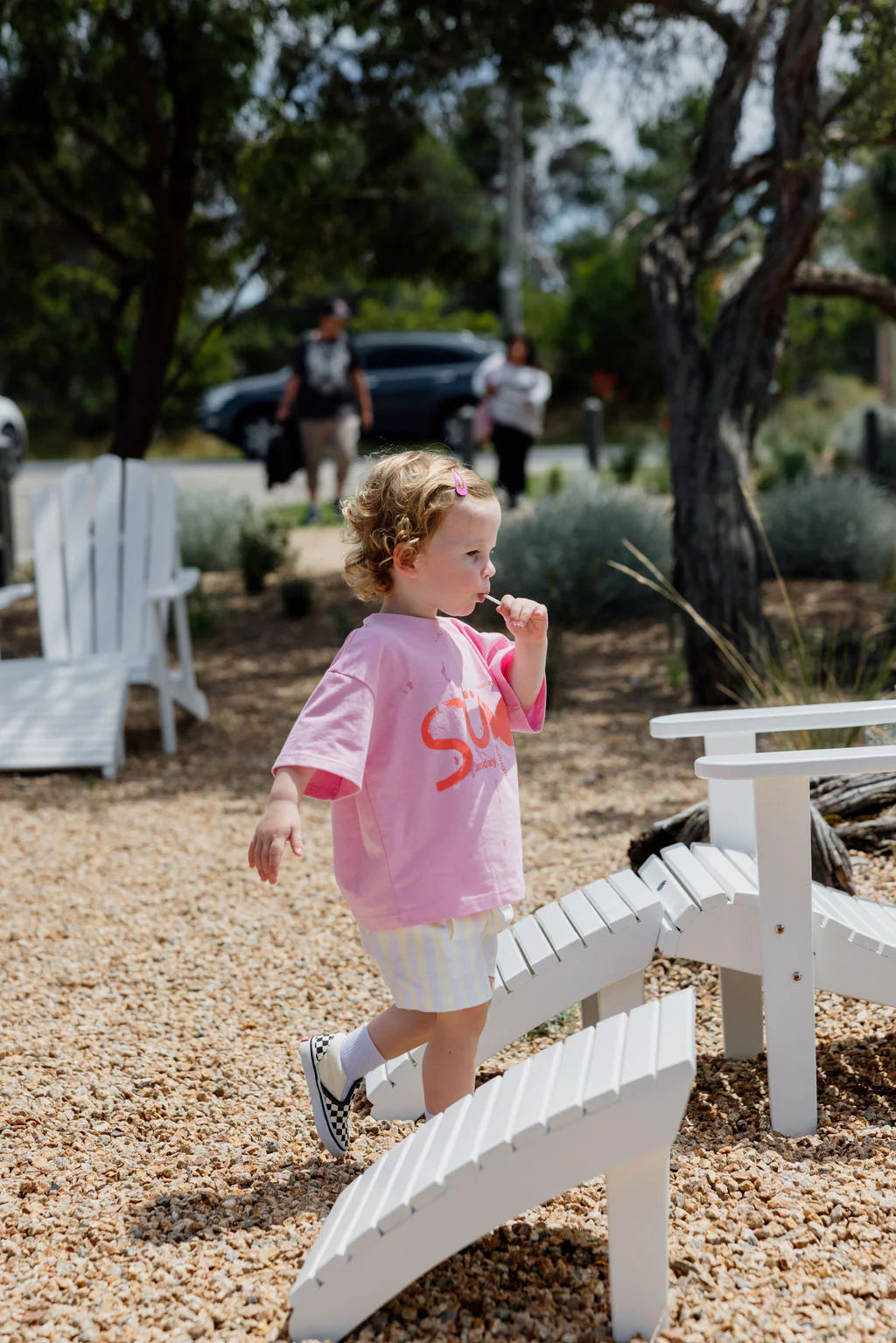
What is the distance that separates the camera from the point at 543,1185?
1646 millimetres

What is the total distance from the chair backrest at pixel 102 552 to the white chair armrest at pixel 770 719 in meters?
3.62

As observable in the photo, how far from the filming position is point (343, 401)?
952cm

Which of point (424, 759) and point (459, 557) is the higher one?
point (459, 557)

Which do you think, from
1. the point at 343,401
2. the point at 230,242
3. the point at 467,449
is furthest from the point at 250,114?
the point at 467,449

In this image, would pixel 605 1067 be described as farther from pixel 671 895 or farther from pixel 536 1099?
pixel 671 895

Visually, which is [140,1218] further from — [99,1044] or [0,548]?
[0,548]

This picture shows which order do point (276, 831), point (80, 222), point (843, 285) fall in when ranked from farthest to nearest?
point (80, 222)
point (843, 285)
point (276, 831)

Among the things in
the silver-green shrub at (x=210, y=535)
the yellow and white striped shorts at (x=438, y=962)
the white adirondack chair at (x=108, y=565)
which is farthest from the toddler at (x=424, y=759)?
the silver-green shrub at (x=210, y=535)

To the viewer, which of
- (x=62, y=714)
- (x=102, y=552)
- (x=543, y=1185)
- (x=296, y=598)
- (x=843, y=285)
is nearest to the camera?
(x=543, y=1185)

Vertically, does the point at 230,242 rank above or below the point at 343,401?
above

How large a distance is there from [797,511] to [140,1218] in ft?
21.4

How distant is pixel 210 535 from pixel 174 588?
4179 millimetres

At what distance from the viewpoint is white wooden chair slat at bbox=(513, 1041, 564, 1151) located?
163cm

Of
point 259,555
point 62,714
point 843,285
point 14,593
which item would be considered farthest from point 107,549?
point 843,285
